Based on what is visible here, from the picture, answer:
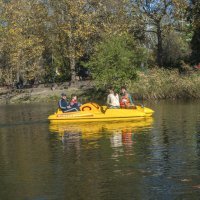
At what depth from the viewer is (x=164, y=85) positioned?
48562 millimetres

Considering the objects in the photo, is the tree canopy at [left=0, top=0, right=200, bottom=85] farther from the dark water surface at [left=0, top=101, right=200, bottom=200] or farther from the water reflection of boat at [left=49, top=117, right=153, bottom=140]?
the dark water surface at [left=0, top=101, right=200, bottom=200]

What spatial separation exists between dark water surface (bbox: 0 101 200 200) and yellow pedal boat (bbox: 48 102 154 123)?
5.70 ft

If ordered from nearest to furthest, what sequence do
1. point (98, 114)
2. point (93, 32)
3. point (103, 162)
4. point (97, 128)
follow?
point (103, 162), point (97, 128), point (98, 114), point (93, 32)

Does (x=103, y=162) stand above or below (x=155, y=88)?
below

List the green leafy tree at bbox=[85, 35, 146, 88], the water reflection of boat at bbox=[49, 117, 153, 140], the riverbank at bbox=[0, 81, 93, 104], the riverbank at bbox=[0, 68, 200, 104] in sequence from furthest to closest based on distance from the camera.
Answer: the riverbank at bbox=[0, 81, 93, 104] < the green leafy tree at bbox=[85, 35, 146, 88] < the riverbank at bbox=[0, 68, 200, 104] < the water reflection of boat at bbox=[49, 117, 153, 140]

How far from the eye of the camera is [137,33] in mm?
63312

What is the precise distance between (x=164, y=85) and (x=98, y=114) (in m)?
19.3

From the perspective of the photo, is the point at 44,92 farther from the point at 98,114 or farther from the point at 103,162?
the point at 103,162

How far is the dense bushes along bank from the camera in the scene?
152 ft

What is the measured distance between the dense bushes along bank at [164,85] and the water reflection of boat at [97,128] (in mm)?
16528

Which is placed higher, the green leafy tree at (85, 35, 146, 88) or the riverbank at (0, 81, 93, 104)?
the green leafy tree at (85, 35, 146, 88)

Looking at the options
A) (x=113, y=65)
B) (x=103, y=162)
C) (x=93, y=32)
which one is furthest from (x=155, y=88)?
(x=103, y=162)

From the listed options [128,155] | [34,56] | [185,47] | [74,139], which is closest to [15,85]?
[34,56]

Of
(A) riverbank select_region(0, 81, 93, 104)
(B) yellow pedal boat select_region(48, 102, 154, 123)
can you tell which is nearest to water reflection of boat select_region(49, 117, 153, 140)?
(B) yellow pedal boat select_region(48, 102, 154, 123)
